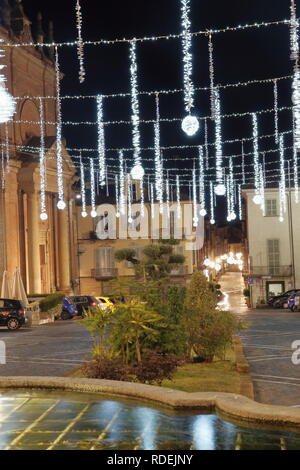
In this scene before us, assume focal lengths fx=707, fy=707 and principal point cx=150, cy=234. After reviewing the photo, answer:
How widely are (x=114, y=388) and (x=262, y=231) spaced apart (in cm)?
4497

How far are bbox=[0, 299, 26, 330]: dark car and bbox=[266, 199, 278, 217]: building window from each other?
96.2ft

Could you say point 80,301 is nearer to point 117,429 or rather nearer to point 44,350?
point 44,350

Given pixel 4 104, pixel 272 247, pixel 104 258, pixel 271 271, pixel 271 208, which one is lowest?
pixel 271 271

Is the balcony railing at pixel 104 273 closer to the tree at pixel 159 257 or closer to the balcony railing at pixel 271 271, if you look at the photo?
the balcony railing at pixel 271 271

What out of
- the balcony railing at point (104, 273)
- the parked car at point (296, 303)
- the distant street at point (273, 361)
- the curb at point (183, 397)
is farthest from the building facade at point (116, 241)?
the curb at point (183, 397)

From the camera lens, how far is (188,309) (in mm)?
16312

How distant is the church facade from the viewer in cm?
4059

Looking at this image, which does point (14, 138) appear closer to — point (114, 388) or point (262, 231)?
point (262, 231)

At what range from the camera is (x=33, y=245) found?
43469mm

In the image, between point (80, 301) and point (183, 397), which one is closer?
point (183, 397)

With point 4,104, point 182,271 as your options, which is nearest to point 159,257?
point 4,104

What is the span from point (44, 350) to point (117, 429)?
1212cm

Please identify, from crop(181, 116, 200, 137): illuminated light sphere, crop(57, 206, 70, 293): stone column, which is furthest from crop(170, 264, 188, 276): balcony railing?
crop(181, 116, 200, 137): illuminated light sphere

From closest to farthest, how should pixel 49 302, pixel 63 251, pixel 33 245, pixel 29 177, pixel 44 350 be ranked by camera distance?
1. pixel 44 350
2. pixel 49 302
3. pixel 29 177
4. pixel 33 245
5. pixel 63 251
